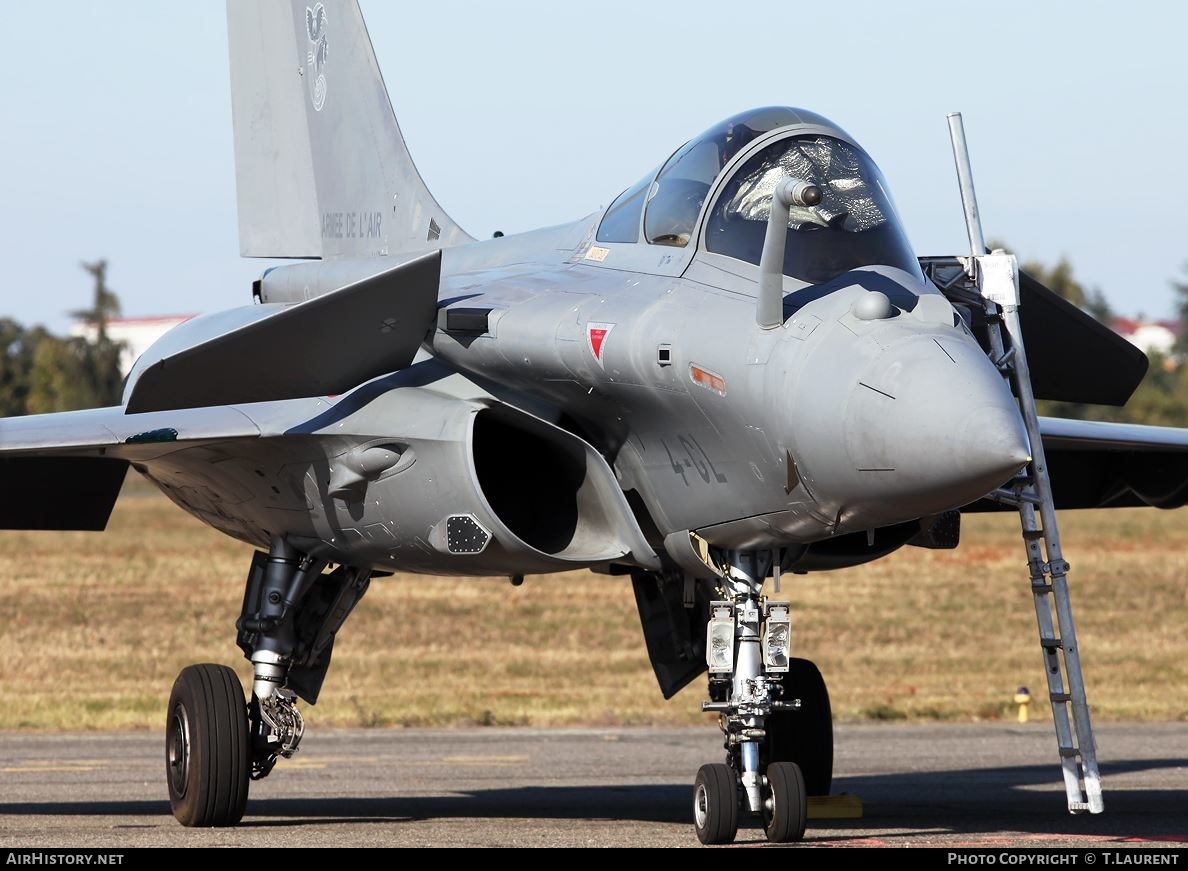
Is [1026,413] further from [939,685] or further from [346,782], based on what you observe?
[939,685]

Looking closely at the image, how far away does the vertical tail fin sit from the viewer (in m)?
12.9

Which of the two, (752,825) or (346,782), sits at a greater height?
(752,825)

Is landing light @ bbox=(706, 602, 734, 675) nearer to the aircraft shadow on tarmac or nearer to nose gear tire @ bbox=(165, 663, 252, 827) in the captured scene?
the aircraft shadow on tarmac

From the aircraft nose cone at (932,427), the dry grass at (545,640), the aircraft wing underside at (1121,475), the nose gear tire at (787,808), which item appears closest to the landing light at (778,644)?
the nose gear tire at (787,808)

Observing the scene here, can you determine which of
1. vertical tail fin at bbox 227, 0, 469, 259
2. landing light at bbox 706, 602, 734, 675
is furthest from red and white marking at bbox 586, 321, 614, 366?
vertical tail fin at bbox 227, 0, 469, 259

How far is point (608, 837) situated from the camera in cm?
909

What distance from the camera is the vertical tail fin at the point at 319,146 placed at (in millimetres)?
12867

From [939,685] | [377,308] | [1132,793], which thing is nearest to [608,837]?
[377,308]

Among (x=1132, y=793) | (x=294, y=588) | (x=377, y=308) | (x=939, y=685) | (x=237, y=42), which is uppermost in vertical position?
(x=237, y=42)

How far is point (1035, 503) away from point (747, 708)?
1815mm

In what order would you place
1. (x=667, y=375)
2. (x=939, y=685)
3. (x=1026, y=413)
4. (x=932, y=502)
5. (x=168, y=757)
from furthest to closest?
1. (x=939, y=685)
2. (x=168, y=757)
3. (x=1026, y=413)
4. (x=667, y=375)
5. (x=932, y=502)

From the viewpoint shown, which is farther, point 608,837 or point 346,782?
point 346,782

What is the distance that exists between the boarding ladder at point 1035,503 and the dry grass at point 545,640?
9.98m

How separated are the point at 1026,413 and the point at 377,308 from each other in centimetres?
312
